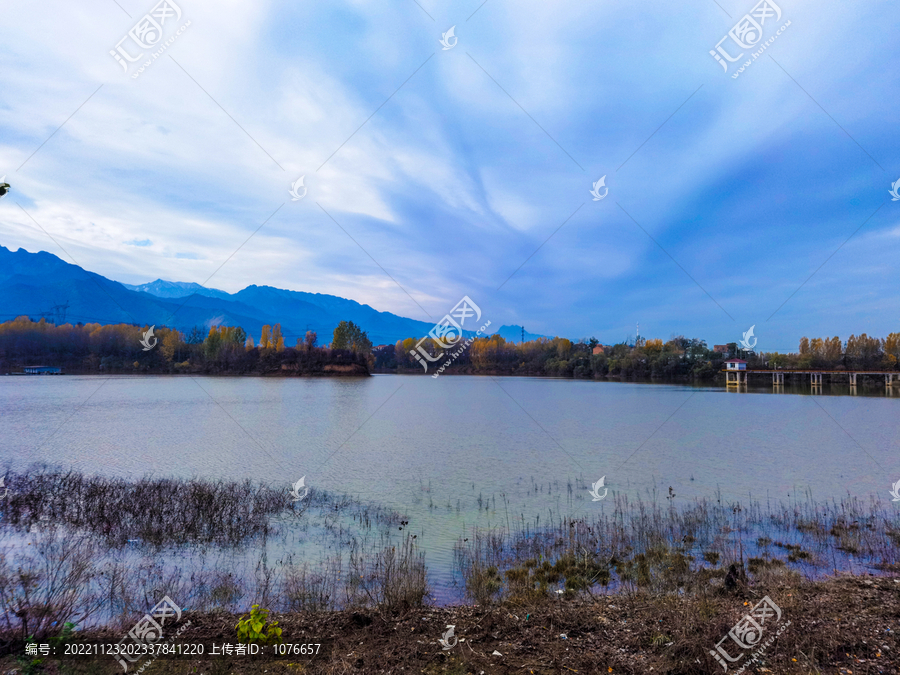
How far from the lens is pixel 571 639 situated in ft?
18.5

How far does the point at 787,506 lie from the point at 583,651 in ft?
39.5

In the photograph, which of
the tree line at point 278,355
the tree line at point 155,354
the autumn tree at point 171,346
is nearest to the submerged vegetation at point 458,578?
the tree line at point 278,355

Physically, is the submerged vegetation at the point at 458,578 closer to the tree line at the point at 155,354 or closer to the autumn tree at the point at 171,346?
the tree line at the point at 155,354

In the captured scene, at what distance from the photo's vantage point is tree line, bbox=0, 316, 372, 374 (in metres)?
108

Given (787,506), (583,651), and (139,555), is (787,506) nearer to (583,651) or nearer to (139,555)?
(583,651)

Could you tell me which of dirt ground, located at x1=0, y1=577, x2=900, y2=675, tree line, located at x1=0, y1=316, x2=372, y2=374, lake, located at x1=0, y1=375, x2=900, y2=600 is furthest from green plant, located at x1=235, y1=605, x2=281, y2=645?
tree line, located at x1=0, y1=316, x2=372, y2=374

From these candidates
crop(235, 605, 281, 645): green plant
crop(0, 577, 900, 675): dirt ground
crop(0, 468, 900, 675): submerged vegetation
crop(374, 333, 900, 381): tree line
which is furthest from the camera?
crop(374, 333, 900, 381): tree line

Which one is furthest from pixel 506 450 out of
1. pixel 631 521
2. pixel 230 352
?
pixel 230 352

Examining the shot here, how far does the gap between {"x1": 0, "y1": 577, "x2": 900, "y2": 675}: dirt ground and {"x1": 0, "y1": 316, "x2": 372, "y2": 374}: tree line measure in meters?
111

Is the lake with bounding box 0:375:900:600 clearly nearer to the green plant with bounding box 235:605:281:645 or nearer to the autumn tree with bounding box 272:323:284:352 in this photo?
the green plant with bounding box 235:605:281:645

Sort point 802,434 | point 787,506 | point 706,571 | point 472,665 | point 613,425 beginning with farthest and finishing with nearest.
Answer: point 613,425, point 802,434, point 787,506, point 706,571, point 472,665

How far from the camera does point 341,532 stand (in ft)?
38.1

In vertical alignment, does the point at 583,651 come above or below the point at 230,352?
below

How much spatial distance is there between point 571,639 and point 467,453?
17.2 m
